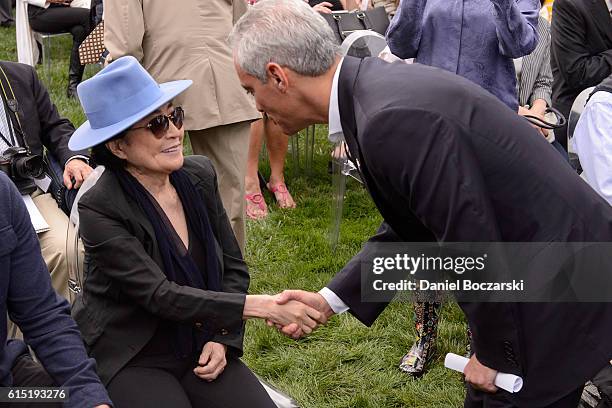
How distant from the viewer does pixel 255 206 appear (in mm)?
6188

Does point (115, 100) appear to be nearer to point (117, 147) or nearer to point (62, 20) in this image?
point (117, 147)

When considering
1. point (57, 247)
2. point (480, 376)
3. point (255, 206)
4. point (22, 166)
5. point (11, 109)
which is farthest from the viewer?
point (255, 206)

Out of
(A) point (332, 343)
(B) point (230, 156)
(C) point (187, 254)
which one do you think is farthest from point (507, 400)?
(B) point (230, 156)

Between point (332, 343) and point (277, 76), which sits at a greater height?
point (277, 76)

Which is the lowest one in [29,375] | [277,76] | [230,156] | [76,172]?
[230,156]

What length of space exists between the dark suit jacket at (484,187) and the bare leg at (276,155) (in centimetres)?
379

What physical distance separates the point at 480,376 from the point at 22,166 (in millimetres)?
2441

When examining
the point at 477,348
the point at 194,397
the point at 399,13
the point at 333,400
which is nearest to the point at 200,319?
the point at 194,397

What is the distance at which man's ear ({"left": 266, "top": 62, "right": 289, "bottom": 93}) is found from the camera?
2.44m

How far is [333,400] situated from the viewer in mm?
4008

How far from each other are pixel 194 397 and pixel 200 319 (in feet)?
0.96

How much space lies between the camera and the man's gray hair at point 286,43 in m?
2.43

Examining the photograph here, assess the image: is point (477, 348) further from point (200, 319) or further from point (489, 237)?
point (200, 319)

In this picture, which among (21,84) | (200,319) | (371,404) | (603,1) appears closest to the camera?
(200,319)
